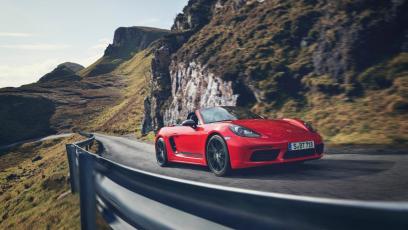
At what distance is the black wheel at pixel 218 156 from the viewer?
6.54 m

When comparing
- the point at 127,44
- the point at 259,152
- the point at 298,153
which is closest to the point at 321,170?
the point at 298,153

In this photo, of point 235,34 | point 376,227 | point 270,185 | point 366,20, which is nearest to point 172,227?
point 376,227

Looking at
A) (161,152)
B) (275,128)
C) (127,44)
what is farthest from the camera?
(127,44)

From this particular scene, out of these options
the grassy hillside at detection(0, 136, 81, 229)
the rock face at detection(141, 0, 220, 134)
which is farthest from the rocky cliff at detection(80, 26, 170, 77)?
the grassy hillside at detection(0, 136, 81, 229)

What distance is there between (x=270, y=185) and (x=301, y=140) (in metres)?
1.10

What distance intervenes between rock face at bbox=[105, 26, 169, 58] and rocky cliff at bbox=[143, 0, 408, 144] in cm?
15725

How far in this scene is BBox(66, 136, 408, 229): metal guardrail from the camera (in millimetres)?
1170

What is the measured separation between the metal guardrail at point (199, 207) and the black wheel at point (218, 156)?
9.73 ft

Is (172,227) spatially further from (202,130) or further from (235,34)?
(235,34)

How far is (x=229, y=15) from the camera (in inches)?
1117

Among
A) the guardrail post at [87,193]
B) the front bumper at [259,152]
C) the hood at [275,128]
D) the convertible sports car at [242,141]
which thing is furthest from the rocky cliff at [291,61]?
the guardrail post at [87,193]

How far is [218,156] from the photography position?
686 cm

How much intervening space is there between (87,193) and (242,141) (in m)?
3.07

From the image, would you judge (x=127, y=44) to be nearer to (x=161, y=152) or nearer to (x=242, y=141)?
(x=161, y=152)
